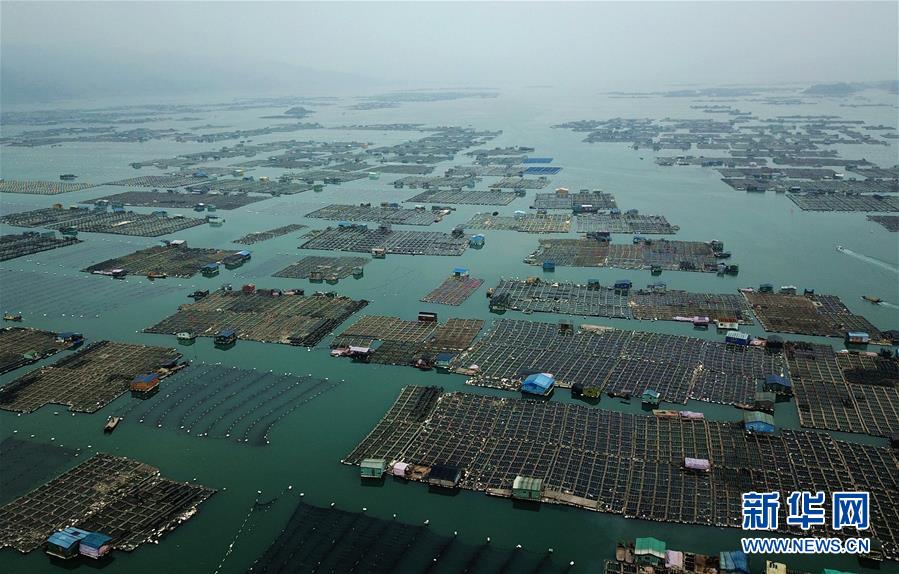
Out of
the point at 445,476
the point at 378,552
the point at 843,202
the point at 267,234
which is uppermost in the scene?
the point at 843,202

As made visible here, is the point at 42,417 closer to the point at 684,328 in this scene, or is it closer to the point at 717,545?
the point at 717,545

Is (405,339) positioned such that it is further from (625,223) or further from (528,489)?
(625,223)

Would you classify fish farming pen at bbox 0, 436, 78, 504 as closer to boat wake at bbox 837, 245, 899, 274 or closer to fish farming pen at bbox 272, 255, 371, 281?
fish farming pen at bbox 272, 255, 371, 281

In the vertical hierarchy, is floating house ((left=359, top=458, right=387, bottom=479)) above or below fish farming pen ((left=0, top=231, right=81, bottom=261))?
below

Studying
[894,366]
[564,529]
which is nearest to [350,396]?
[564,529]

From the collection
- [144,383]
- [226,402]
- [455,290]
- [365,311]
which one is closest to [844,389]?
Answer: [455,290]

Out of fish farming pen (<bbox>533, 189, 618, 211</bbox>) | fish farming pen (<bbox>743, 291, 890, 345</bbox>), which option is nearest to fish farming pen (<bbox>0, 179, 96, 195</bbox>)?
fish farming pen (<bbox>533, 189, 618, 211</bbox>)

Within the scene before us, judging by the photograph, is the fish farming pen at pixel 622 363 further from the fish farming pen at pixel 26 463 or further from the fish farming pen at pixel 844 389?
the fish farming pen at pixel 26 463
